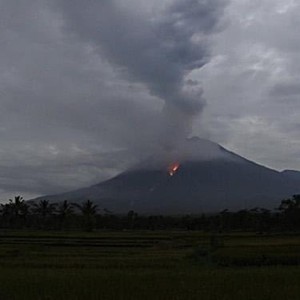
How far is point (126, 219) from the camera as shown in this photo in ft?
274

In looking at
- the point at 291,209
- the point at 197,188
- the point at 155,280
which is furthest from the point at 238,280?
the point at 197,188

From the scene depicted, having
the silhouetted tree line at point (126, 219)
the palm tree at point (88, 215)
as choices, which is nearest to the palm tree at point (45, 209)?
the silhouetted tree line at point (126, 219)

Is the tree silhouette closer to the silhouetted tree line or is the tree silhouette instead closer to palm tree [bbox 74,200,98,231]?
the silhouetted tree line

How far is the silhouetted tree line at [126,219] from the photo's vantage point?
217 ft

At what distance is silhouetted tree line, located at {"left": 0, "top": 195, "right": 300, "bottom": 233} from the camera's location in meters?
66.2

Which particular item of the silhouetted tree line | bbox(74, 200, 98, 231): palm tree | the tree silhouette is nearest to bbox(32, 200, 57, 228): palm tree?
the silhouetted tree line

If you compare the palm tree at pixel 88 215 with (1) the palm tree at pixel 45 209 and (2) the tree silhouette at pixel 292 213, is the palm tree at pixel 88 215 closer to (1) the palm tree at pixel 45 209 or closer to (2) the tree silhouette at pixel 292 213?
(1) the palm tree at pixel 45 209

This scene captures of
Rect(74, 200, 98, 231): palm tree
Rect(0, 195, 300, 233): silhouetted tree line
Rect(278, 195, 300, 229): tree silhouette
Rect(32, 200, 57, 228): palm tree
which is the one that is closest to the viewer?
Rect(278, 195, 300, 229): tree silhouette

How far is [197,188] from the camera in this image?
18250 centimetres

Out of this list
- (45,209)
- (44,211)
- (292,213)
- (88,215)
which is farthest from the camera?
(44,211)

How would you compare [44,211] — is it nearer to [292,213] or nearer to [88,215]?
[88,215]

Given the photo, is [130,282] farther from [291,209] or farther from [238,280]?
[291,209]

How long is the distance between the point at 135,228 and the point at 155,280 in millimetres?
65336

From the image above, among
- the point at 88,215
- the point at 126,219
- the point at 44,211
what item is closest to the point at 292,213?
the point at 88,215
